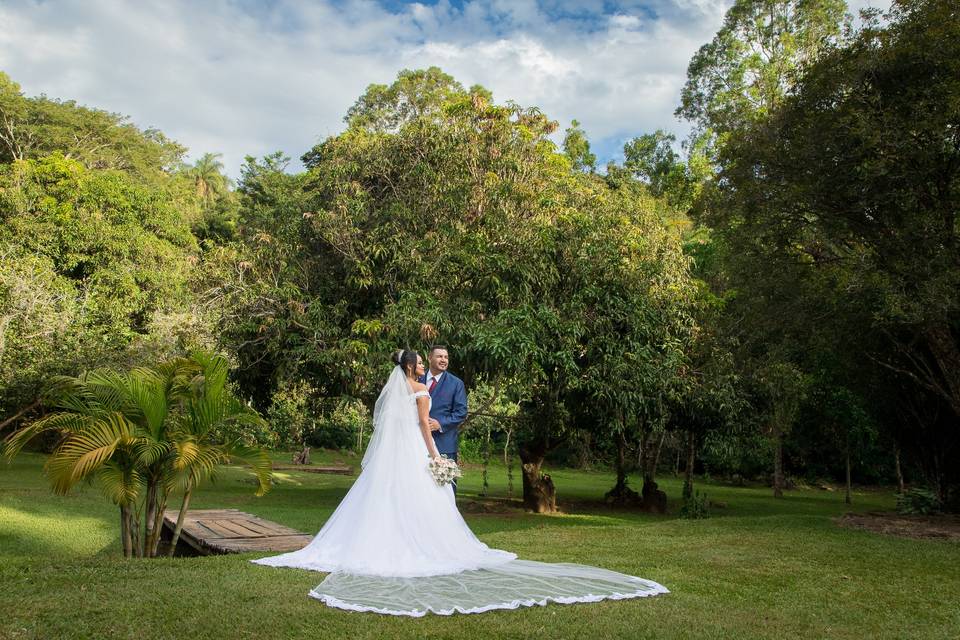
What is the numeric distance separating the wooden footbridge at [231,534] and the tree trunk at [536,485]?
7.54 meters

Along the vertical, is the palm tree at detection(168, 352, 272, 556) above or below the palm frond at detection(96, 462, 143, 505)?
above

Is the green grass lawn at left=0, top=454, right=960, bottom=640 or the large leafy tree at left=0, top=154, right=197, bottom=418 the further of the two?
the large leafy tree at left=0, top=154, right=197, bottom=418

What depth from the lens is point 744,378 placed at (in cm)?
1609

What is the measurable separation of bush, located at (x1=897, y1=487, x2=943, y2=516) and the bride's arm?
37.6 ft

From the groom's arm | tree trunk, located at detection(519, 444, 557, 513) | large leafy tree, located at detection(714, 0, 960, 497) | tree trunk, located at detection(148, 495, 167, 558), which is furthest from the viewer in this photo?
tree trunk, located at detection(519, 444, 557, 513)

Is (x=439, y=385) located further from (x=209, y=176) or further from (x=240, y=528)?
(x=209, y=176)

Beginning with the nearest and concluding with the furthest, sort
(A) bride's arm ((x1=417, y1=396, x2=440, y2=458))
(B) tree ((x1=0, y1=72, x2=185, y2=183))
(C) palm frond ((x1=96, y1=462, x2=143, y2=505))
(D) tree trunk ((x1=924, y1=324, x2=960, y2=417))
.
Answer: (C) palm frond ((x1=96, y1=462, x2=143, y2=505))
(A) bride's arm ((x1=417, y1=396, x2=440, y2=458))
(D) tree trunk ((x1=924, y1=324, x2=960, y2=417))
(B) tree ((x1=0, y1=72, x2=185, y2=183))

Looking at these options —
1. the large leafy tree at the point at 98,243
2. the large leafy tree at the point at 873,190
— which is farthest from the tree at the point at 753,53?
the large leafy tree at the point at 98,243

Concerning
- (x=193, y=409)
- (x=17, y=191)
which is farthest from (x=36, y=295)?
(x=193, y=409)

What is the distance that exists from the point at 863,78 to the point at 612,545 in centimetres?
808

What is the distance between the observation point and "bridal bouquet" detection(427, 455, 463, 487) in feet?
24.7

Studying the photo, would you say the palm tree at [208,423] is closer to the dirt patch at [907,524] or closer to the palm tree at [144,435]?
the palm tree at [144,435]

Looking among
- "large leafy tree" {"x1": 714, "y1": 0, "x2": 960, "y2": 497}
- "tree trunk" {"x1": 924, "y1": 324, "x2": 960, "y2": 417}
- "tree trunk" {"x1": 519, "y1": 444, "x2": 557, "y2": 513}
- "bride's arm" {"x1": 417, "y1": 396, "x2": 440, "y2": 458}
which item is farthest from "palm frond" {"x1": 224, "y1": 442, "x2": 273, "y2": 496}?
"tree trunk" {"x1": 924, "y1": 324, "x2": 960, "y2": 417}

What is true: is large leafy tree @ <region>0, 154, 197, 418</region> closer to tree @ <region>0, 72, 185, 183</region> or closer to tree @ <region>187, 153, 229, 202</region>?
tree @ <region>0, 72, 185, 183</region>
